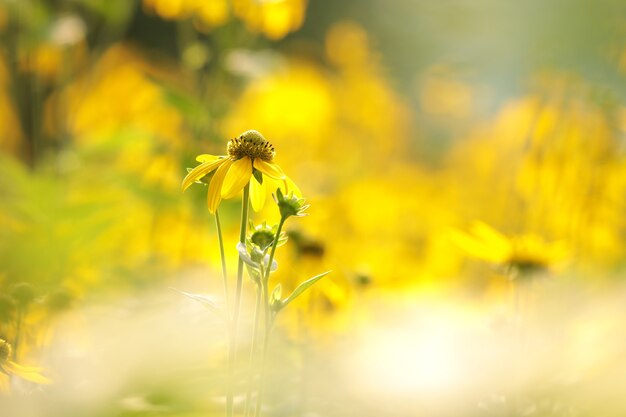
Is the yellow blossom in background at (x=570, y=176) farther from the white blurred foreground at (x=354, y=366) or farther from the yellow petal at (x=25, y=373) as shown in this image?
the yellow petal at (x=25, y=373)

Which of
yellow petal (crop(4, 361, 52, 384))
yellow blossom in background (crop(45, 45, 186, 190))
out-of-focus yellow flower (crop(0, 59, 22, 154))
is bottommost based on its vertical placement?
yellow petal (crop(4, 361, 52, 384))

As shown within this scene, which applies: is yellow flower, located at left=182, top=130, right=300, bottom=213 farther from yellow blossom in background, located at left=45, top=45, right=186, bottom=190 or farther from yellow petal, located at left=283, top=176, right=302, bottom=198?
yellow blossom in background, located at left=45, top=45, right=186, bottom=190

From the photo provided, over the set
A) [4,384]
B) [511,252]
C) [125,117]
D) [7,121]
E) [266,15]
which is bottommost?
[4,384]

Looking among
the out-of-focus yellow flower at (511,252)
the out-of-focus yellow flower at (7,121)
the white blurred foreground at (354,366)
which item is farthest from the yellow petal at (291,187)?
the out-of-focus yellow flower at (7,121)

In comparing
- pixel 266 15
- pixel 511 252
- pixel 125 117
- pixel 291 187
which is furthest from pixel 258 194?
pixel 125 117

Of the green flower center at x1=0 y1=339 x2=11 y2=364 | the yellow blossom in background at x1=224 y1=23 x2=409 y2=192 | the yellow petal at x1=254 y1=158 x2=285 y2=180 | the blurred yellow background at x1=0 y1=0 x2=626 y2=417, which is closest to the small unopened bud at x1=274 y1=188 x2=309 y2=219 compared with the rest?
the yellow petal at x1=254 y1=158 x2=285 y2=180

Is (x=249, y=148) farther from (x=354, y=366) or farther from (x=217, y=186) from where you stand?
(x=354, y=366)

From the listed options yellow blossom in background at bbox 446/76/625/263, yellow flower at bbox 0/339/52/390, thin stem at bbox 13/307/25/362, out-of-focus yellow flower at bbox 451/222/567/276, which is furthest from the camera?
yellow blossom in background at bbox 446/76/625/263
